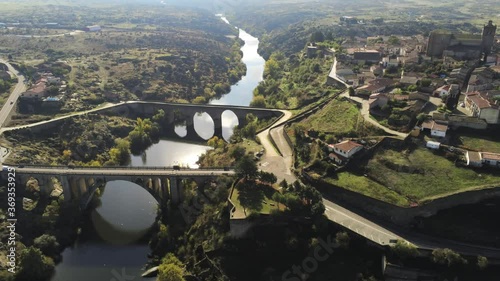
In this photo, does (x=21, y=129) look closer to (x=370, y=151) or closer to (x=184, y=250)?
(x=184, y=250)

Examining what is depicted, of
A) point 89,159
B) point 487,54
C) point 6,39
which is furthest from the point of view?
point 6,39

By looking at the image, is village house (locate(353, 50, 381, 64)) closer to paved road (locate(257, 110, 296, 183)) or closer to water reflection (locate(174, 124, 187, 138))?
paved road (locate(257, 110, 296, 183))

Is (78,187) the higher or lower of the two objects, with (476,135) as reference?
lower

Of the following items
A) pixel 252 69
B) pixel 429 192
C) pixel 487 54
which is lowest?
pixel 252 69

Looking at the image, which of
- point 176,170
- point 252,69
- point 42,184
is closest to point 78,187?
point 42,184

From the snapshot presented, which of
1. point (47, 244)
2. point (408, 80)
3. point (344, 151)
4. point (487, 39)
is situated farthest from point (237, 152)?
point (487, 39)

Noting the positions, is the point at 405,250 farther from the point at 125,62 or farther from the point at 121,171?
the point at 125,62

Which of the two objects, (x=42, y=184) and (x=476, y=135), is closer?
(x=476, y=135)
